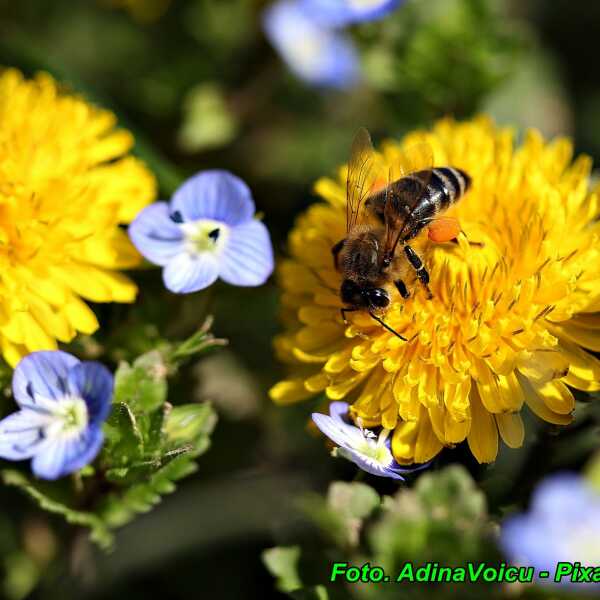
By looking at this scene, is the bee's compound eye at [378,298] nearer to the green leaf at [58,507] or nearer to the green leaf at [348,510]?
the green leaf at [348,510]

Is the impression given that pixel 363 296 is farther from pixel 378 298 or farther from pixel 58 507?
pixel 58 507

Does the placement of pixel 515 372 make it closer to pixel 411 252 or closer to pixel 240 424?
pixel 411 252

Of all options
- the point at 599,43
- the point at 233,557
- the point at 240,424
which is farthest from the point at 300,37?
the point at 233,557

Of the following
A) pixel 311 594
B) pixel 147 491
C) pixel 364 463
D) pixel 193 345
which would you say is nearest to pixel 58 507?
pixel 147 491

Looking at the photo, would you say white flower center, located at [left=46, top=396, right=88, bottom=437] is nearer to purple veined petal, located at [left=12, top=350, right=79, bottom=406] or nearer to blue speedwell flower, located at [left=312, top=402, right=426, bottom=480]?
purple veined petal, located at [left=12, top=350, right=79, bottom=406]

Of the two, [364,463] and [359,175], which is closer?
[364,463]

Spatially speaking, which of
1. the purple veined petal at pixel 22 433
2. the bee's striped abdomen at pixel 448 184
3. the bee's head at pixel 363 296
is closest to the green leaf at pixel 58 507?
the purple veined petal at pixel 22 433
